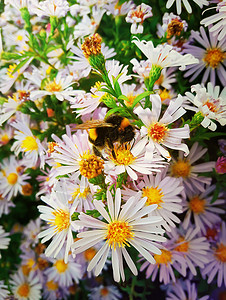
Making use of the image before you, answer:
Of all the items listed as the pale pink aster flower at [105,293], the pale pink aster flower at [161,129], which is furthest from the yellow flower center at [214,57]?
the pale pink aster flower at [105,293]

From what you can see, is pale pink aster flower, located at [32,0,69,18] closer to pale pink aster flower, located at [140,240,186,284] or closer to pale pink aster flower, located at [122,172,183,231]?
pale pink aster flower, located at [122,172,183,231]

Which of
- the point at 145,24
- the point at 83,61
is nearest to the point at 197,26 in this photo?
the point at 145,24

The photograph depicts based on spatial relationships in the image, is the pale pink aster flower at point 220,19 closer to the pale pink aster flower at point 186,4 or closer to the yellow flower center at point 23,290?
the pale pink aster flower at point 186,4

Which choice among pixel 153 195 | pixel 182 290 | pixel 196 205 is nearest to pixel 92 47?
pixel 153 195

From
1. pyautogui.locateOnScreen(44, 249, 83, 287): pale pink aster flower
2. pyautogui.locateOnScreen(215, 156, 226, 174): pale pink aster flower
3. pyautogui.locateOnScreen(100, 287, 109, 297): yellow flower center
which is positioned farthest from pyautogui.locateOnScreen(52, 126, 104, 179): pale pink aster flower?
pyautogui.locateOnScreen(100, 287, 109, 297): yellow flower center

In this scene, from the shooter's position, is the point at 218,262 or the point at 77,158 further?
the point at 218,262

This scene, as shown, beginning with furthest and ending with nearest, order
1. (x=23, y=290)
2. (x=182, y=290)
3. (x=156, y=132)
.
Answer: (x=23, y=290), (x=182, y=290), (x=156, y=132)

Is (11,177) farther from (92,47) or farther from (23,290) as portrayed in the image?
(92,47)
